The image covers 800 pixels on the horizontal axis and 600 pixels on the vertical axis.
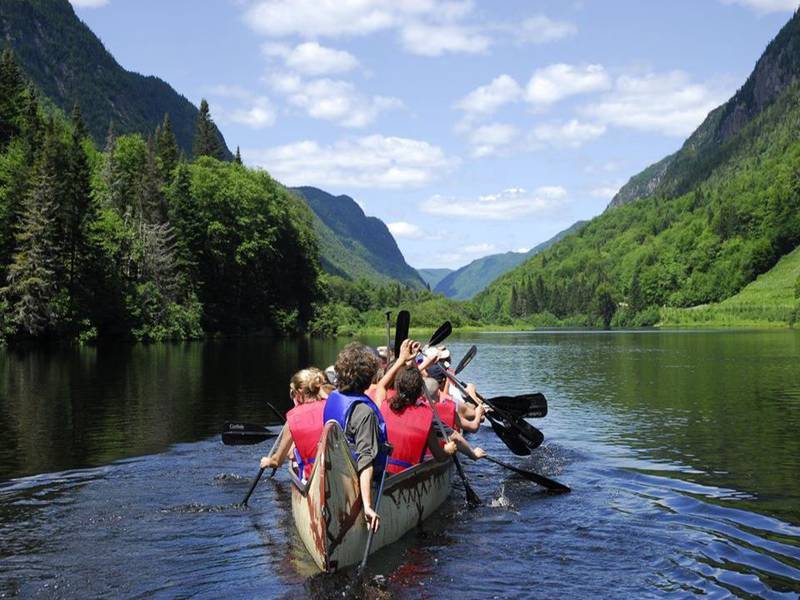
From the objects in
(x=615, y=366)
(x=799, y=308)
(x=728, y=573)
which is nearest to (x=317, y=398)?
(x=728, y=573)

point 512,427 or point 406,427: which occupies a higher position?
point 406,427

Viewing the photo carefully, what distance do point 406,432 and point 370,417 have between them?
202 cm

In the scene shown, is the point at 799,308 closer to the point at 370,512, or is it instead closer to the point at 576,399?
the point at 576,399

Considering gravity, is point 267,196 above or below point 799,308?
above

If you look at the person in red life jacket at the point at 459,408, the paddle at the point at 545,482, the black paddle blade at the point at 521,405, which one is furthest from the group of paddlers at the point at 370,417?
the black paddle blade at the point at 521,405

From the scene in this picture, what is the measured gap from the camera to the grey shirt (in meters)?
10.1

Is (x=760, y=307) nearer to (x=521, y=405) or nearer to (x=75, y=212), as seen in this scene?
(x=75, y=212)

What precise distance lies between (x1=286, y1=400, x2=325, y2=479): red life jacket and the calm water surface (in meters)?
1.34

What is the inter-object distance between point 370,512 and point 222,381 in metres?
28.1

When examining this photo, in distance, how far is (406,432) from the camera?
476 inches

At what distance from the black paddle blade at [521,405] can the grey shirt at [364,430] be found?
9096mm

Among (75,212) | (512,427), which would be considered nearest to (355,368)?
(512,427)

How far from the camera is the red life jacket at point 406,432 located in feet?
39.4

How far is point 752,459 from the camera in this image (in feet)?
59.8
